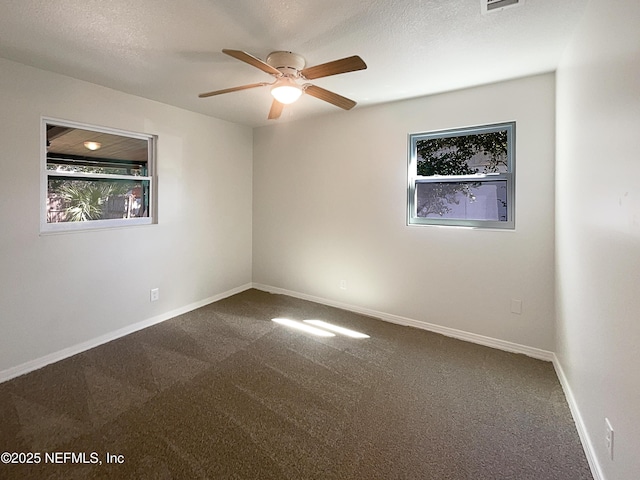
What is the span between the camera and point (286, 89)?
2201mm

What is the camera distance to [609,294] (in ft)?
4.59

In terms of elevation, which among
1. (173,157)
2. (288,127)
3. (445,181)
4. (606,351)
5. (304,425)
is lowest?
(304,425)

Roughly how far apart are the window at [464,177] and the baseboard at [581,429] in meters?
1.28

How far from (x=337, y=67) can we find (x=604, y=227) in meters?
1.68

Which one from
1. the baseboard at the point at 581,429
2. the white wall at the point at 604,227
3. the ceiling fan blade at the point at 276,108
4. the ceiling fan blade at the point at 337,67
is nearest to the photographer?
the white wall at the point at 604,227

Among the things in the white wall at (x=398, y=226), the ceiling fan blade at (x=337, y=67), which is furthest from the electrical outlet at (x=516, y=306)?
the ceiling fan blade at (x=337, y=67)

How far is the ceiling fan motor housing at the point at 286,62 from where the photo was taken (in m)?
2.11

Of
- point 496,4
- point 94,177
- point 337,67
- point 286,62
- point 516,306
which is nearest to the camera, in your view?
point 496,4

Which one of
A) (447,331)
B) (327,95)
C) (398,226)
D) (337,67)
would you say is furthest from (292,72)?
(447,331)

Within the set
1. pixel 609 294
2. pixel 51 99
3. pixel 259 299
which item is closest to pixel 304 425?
pixel 609 294

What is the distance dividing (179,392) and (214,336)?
904 millimetres

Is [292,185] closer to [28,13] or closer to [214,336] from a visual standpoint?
[214,336]

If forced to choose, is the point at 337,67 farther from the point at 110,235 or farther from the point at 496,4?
the point at 110,235

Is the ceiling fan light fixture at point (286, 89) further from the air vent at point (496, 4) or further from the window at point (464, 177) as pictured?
the window at point (464, 177)
